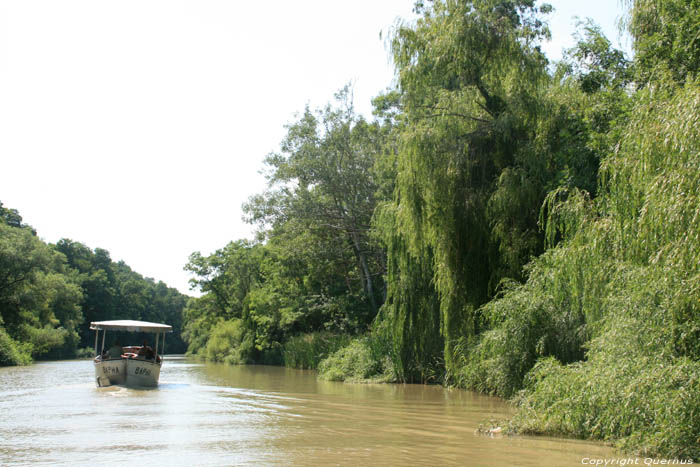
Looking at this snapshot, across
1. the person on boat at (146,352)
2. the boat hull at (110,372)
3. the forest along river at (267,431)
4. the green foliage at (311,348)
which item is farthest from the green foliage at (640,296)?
the green foliage at (311,348)

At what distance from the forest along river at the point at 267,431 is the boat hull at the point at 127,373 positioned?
7.76ft

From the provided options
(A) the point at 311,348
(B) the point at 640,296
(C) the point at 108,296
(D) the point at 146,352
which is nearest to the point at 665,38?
(B) the point at 640,296

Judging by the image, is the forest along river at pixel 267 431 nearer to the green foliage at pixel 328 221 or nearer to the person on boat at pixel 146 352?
the person on boat at pixel 146 352

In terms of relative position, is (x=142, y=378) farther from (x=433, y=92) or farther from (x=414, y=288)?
(x=433, y=92)

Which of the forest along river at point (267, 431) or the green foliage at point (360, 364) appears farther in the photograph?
the green foliage at point (360, 364)

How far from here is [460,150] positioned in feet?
56.3

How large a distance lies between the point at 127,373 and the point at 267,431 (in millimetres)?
12408

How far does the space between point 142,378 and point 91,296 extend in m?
70.9

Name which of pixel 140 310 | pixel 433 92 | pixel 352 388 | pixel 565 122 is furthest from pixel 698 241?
pixel 140 310

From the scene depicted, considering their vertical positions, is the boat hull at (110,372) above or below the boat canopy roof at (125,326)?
below

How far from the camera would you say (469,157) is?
17.4 meters

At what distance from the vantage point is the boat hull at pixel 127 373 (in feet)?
69.2
